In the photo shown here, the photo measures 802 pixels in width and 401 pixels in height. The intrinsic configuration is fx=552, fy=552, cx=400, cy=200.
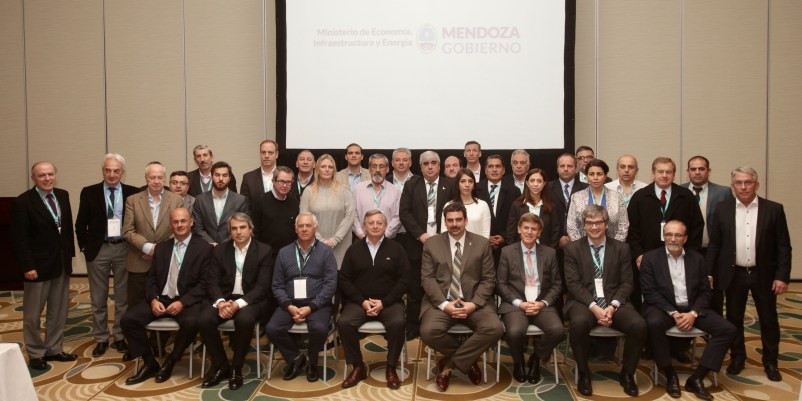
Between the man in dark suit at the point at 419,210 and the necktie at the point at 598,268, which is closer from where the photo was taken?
the necktie at the point at 598,268

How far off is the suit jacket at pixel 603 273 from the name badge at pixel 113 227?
11.7 ft

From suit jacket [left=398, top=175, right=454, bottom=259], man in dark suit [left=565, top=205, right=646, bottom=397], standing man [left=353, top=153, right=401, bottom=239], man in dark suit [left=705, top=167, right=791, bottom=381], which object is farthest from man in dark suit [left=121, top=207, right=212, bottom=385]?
man in dark suit [left=705, top=167, right=791, bottom=381]

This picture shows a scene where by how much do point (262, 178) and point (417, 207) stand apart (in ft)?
5.16

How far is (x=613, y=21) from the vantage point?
23.4 feet

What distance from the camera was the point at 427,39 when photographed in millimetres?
6906

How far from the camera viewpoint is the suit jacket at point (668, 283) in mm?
3812

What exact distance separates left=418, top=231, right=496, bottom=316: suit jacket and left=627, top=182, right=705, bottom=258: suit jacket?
3.88 ft

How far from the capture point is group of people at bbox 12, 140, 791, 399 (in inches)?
151

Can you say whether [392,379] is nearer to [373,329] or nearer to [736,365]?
[373,329]

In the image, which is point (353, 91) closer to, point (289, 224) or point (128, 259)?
point (289, 224)

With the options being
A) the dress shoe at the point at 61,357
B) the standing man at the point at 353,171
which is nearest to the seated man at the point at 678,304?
the standing man at the point at 353,171

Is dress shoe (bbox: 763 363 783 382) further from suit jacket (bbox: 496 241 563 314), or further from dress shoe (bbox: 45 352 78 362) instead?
dress shoe (bbox: 45 352 78 362)

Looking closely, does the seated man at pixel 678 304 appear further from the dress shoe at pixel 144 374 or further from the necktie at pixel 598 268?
the dress shoe at pixel 144 374

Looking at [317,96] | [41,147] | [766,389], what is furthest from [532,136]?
[41,147]
